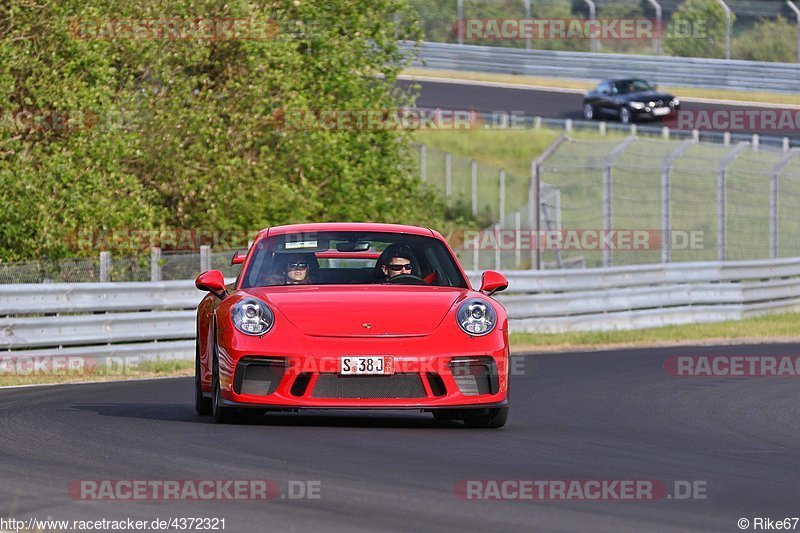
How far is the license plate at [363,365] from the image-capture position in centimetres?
952

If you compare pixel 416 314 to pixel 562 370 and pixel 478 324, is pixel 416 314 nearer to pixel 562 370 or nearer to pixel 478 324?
pixel 478 324

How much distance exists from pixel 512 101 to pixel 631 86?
4.48 metres

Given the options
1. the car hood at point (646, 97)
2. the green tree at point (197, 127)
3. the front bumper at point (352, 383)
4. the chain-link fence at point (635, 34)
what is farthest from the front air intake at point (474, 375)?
the chain-link fence at point (635, 34)

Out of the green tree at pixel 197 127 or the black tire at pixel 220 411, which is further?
the green tree at pixel 197 127

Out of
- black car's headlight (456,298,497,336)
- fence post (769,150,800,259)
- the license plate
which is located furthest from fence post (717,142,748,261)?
the license plate

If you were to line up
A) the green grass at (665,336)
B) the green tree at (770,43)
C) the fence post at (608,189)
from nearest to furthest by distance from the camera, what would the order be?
the green grass at (665,336), the fence post at (608,189), the green tree at (770,43)

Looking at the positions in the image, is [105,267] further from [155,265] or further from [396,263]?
[396,263]

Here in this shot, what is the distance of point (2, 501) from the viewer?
6.82 meters

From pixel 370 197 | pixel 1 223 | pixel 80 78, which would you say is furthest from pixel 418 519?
pixel 370 197

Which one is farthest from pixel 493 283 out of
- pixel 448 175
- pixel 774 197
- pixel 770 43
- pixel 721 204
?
pixel 770 43

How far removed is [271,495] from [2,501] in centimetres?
113

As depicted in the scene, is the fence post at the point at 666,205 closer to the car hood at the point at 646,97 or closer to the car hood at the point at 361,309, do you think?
the car hood at the point at 361,309

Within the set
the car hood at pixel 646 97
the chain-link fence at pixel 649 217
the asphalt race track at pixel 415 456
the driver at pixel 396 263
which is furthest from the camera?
the car hood at pixel 646 97

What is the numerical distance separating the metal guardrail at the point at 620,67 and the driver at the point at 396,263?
125 ft
